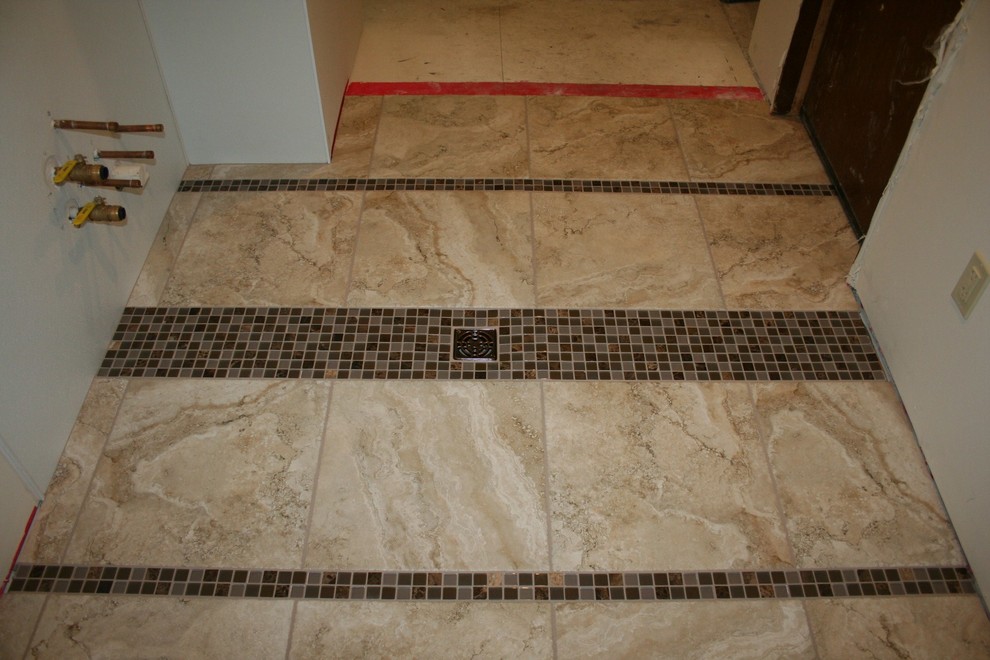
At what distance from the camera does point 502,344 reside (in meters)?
1.95

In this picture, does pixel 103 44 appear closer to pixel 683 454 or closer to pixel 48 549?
pixel 48 549

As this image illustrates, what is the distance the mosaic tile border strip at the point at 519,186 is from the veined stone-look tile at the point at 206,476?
0.78 m

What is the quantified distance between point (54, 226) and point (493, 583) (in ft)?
4.08

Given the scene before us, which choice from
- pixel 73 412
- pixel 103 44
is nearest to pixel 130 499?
pixel 73 412

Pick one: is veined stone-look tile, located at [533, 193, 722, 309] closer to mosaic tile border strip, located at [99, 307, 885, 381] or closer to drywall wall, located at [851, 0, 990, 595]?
mosaic tile border strip, located at [99, 307, 885, 381]

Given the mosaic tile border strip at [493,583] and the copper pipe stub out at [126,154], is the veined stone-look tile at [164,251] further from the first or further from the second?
the mosaic tile border strip at [493,583]

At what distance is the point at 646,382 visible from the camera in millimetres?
1869

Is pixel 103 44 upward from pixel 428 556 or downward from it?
upward

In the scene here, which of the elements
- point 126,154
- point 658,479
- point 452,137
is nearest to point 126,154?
point 126,154

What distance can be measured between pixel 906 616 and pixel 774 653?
0.29 meters

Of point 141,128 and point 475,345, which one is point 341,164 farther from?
point 475,345

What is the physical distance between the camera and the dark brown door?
1.91 meters

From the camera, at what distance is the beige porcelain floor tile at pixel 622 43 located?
9.57ft

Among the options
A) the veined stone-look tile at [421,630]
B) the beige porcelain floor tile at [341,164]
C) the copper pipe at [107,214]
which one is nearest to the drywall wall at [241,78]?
the beige porcelain floor tile at [341,164]
